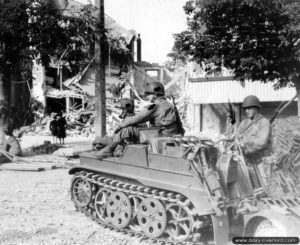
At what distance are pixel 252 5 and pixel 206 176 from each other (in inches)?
293

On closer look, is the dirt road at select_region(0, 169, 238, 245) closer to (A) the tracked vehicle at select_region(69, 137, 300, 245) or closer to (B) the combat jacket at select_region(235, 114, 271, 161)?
(A) the tracked vehicle at select_region(69, 137, 300, 245)

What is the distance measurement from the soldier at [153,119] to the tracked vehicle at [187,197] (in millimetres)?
352

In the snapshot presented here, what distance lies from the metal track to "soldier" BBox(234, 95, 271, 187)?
4.07 ft

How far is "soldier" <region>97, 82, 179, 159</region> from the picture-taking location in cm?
690

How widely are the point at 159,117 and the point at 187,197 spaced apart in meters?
1.77

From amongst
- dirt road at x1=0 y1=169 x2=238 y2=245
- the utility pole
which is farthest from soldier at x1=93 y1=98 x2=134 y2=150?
the utility pole

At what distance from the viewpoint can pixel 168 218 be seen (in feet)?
19.9

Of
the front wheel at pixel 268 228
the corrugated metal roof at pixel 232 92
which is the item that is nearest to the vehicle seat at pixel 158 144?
the front wheel at pixel 268 228

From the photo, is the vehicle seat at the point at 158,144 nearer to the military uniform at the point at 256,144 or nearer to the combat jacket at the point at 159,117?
the combat jacket at the point at 159,117

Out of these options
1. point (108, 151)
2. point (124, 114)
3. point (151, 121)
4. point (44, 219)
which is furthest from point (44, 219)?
point (151, 121)

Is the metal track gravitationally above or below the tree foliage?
below

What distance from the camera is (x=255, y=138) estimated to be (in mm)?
6551

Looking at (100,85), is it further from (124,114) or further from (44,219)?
(44,219)

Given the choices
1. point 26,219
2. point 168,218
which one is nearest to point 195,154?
point 168,218
